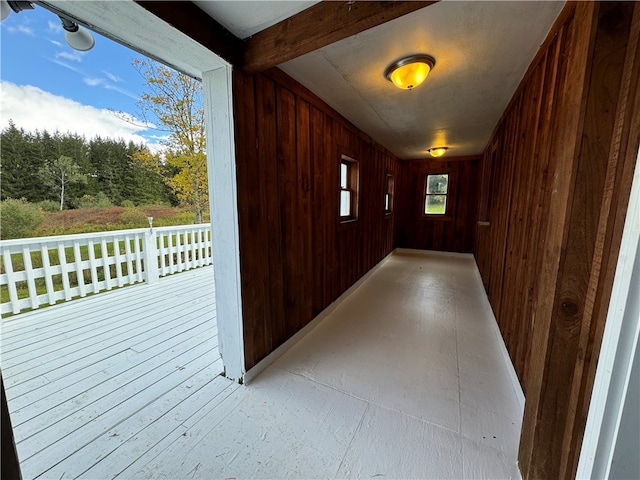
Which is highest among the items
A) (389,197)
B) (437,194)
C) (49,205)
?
(437,194)

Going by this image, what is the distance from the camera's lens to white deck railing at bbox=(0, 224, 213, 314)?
261 cm

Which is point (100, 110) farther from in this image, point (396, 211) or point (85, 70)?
point (396, 211)

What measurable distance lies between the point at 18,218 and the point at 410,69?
6663mm

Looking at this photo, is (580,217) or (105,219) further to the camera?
(105,219)

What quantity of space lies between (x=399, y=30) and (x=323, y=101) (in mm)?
1174

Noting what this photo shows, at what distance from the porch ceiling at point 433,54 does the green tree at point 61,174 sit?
6.46 m

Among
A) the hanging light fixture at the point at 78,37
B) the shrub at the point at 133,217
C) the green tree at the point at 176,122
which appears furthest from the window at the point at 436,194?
the shrub at the point at 133,217

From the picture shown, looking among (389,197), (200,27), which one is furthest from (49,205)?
(389,197)

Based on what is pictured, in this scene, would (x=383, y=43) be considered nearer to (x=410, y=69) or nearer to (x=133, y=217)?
(x=410, y=69)

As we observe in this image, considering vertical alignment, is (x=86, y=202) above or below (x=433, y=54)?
below

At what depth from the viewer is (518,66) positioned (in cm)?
183

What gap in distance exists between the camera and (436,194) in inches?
237

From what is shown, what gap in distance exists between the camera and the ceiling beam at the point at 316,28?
1071 mm

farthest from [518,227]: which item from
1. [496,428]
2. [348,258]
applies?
[348,258]
